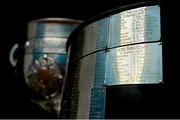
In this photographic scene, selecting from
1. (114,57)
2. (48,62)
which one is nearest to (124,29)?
(114,57)

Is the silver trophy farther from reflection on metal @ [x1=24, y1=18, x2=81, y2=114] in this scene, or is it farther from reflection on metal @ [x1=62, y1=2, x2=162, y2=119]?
reflection on metal @ [x1=62, y1=2, x2=162, y2=119]

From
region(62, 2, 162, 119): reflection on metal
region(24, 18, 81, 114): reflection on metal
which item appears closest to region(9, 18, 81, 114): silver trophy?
region(24, 18, 81, 114): reflection on metal

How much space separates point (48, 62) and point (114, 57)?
0.54 meters

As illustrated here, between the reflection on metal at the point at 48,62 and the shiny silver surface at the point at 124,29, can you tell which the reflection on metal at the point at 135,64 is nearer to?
the shiny silver surface at the point at 124,29

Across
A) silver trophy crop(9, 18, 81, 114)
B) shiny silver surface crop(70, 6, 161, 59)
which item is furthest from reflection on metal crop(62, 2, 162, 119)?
silver trophy crop(9, 18, 81, 114)

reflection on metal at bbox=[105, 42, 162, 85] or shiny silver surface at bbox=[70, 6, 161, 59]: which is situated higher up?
shiny silver surface at bbox=[70, 6, 161, 59]

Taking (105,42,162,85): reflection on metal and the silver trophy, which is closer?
(105,42,162,85): reflection on metal

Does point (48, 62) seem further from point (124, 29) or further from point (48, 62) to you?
point (124, 29)

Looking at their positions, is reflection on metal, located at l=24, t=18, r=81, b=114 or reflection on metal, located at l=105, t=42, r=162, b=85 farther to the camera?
reflection on metal, located at l=24, t=18, r=81, b=114

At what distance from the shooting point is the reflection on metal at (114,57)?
717 millimetres

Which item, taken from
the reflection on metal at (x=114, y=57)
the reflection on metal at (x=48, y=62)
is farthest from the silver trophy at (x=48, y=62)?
the reflection on metal at (x=114, y=57)

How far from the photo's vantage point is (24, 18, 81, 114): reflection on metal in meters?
1.26

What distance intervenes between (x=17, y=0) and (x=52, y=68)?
50 centimetres

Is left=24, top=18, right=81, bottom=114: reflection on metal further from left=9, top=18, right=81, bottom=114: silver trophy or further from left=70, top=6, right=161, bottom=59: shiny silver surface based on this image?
left=70, top=6, right=161, bottom=59: shiny silver surface
